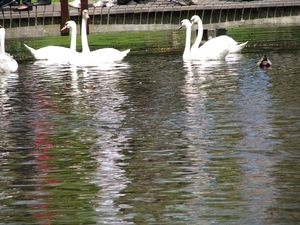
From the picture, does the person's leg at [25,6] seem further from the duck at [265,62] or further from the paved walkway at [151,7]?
the duck at [265,62]

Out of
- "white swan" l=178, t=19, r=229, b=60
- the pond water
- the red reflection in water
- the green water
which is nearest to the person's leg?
the green water

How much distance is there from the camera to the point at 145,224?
7.71m

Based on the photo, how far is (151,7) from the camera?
105 ft

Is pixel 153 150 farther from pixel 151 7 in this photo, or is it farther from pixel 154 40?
pixel 151 7

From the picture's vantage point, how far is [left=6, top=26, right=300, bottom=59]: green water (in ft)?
84.7

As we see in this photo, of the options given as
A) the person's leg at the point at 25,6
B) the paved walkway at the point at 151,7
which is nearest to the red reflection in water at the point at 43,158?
the paved walkway at the point at 151,7

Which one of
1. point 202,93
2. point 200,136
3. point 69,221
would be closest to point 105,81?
point 202,93

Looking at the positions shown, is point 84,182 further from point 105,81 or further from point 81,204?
point 105,81

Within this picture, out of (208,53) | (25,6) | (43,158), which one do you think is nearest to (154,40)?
(25,6)

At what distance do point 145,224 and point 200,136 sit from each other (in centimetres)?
395

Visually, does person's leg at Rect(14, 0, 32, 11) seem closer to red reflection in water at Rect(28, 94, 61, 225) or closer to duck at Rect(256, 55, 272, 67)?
duck at Rect(256, 55, 272, 67)

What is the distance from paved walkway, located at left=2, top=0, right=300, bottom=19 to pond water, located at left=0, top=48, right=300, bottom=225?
487 inches

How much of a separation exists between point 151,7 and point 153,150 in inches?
846

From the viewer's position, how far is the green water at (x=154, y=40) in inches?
1017
